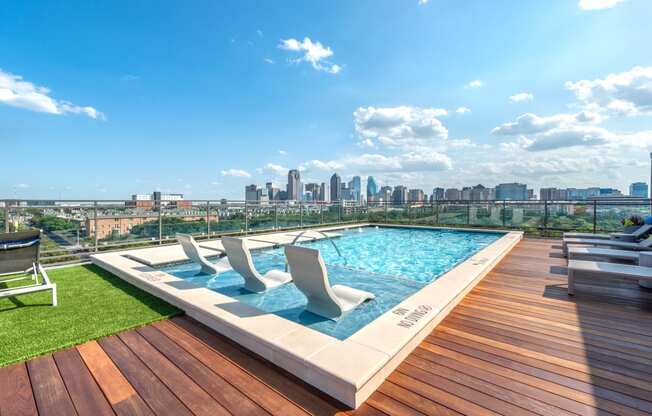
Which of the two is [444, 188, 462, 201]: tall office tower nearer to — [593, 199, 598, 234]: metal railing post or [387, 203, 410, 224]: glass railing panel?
[387, 203, 410, 224]: glass railing panel

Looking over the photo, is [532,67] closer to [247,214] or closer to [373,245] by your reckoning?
[373,245]

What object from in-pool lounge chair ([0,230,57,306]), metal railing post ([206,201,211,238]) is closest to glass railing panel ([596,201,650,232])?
metal railing post ([206,201,211,238])

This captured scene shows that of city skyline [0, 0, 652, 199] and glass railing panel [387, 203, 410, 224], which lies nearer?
city skyline [0, 0, 652, 199]

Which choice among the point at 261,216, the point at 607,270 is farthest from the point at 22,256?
the point at 607,270

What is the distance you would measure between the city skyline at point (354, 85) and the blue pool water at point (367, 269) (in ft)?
11.4

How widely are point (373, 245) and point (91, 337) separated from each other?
7.20m

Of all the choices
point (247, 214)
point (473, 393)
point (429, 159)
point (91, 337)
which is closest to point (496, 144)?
point (429, 159)

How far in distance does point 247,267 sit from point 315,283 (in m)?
1.32

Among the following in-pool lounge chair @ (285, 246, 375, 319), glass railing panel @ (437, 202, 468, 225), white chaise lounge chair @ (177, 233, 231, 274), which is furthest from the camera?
glass railing panel @ (437, 202, 468, 225)

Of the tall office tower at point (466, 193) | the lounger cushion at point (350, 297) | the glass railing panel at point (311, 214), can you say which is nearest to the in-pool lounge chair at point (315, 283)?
the lounger cushion at point (350, 297)

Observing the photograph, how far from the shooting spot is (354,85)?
12172mm

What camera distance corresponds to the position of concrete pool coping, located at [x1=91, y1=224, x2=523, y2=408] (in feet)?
6.04

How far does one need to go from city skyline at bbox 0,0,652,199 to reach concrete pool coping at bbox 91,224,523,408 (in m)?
4.70

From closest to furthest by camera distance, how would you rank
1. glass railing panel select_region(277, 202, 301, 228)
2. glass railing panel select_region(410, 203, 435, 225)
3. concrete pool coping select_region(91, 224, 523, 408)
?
concrete pool coping select_region(91, 224, 523, 408)
glass railing panel select_region(277, 202, 301, 228)
glass railing panel select_region(410, 203, 435, 225)
